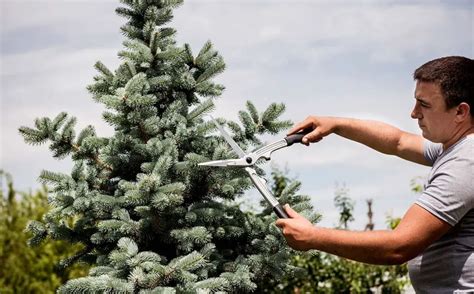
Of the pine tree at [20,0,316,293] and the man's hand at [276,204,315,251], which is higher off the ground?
the pine tree at [20,0,316,293]

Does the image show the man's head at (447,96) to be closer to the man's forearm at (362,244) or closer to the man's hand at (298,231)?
the man's forearm at (362,244)

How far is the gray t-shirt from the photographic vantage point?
9.16ft

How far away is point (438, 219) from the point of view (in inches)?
110

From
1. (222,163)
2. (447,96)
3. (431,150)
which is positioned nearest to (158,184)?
(222,163)

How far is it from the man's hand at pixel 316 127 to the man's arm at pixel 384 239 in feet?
2.62

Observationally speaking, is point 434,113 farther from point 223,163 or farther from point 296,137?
point 223,163

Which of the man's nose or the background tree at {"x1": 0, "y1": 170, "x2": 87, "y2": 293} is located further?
the background tree at {"x1": 0, "y1": 170, "x2": 87, "y2": 293}

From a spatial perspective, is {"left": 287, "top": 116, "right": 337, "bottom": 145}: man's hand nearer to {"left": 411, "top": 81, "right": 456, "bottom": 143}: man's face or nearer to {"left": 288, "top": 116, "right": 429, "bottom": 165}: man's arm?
{"left": 288, "top": 116, "right": 429, "bottom": 165}: man's arm

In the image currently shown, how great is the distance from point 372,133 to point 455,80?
855mm

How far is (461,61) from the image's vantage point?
9.77ft

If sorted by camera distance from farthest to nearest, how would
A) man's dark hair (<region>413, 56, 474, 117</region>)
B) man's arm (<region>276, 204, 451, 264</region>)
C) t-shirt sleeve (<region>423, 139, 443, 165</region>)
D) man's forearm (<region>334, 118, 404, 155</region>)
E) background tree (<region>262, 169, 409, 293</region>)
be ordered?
background tree (<region>262, 169, 409, 293</region>)
man's forearm (<region>334, 118, 404, 155</region>)
t-shirt sleeve (<region>423, 139, 443, 165</region>)
man's dark hair (<region>413, 56, 474, 117</region>)
man's arm (<region>276, 204, 451, 264</region>)

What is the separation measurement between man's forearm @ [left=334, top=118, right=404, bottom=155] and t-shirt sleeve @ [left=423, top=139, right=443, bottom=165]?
17cm

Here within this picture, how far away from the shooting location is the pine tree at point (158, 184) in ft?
12.8

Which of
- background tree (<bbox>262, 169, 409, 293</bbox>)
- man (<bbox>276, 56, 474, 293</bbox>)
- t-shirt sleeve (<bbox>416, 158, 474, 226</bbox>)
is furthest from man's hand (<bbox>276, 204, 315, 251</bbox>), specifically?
background tree (<bbox>262, 169, 409, 293</bbox>)
